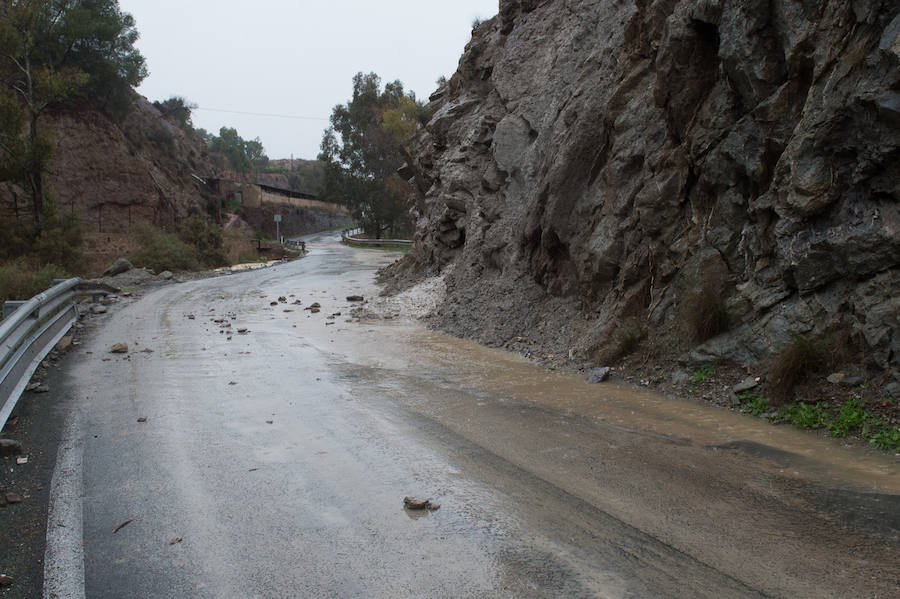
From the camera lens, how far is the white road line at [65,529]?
3500 mm

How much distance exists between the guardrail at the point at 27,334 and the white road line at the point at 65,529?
777 mm

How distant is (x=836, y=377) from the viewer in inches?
251

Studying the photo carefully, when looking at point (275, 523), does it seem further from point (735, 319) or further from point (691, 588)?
point (735, 319)

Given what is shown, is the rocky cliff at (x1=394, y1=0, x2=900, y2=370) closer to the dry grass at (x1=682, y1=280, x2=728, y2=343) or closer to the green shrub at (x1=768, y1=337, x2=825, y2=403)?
the dry grass at (x1=682, y1=280, x2=728, y2=343)

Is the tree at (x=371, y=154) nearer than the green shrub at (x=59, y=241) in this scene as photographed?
No

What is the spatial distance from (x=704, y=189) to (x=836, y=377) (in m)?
3.40

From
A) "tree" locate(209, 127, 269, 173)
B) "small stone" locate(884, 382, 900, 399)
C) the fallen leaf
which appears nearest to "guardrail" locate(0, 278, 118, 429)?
the fallen leaf

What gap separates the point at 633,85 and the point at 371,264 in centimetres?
2267

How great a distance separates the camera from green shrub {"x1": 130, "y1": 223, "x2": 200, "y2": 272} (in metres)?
27.3

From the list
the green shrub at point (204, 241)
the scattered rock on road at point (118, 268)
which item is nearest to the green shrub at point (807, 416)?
the scattered rock on road at point (118, 268)

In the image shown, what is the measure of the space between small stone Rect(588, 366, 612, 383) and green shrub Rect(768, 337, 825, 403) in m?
2.31

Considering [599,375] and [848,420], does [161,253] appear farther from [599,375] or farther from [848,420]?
[848,420]

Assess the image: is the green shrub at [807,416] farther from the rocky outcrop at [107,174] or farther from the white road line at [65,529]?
the rocky outcrop at [107,174]

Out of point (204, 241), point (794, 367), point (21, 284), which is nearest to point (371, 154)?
point (204, 241)
